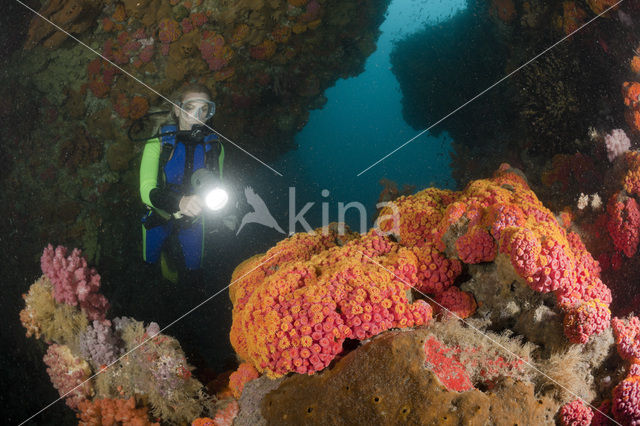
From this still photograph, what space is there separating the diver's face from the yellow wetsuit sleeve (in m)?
0.45

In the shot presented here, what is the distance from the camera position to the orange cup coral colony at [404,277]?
246 cm

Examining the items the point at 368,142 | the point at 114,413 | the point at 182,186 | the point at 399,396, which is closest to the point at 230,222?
the point at 182,186

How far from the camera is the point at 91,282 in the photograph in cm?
432

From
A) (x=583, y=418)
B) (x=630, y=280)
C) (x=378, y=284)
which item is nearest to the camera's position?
(x=583, y=418)

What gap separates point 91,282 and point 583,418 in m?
5.06

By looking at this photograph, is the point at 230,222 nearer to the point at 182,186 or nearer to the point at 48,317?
the point at 182,186

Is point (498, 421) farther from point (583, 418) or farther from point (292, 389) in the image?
point (292, 389)

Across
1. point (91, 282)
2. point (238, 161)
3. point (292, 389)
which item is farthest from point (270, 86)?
point (292, 389)

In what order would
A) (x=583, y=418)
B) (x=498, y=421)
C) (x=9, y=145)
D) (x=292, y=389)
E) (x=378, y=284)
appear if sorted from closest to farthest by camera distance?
(x=498, y=421) → (x=583, y=418) → (x=292, y=389) → (x=378, y=284) → (x=9, y=145)

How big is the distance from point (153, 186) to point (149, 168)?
0.23 meters

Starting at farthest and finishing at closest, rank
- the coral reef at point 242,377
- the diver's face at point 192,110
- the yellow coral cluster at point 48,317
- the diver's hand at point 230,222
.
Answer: the diver's hand at point 230,222
the diver's face at point 192,110
the yellow coral cluster at point 48,317
the coral reef at point 242,377

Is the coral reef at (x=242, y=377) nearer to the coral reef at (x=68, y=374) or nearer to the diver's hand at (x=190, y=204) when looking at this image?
the diver's hand at (x=190, y=204)

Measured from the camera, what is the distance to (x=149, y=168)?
405 cm

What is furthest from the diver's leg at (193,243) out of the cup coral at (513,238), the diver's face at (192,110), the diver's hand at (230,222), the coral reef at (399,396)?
the coral reef at (399,396)
